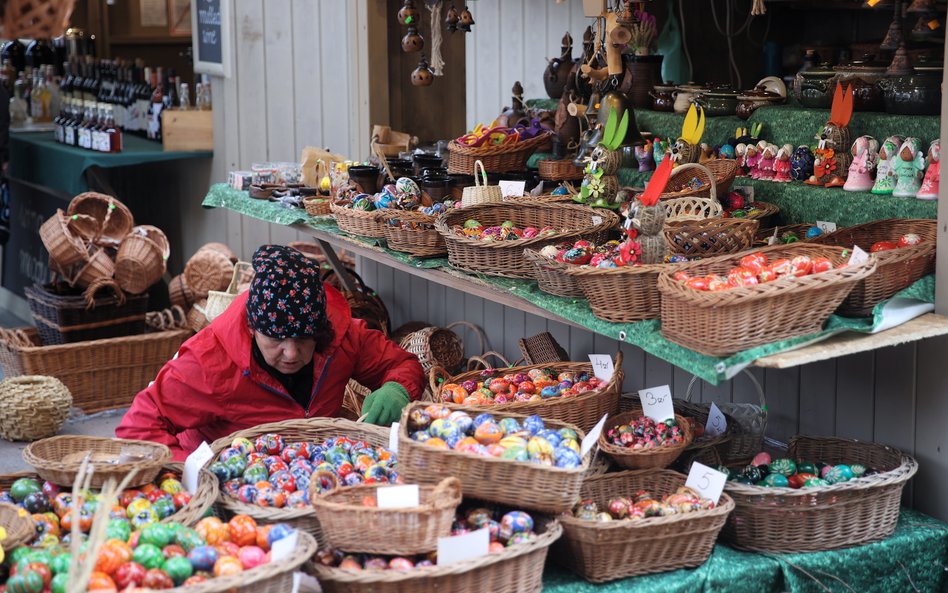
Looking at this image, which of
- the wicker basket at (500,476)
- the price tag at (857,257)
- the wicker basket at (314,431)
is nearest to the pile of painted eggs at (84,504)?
the wicker basket at (314,431)

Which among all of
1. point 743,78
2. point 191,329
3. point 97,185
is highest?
point 743,78

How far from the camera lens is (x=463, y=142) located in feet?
13.1

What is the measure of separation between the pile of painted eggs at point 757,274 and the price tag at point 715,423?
0.53 m

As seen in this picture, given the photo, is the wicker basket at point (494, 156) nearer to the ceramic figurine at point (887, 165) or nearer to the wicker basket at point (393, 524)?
the ceramic figurine at point (887, 165)

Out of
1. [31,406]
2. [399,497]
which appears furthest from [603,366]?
[31,406]

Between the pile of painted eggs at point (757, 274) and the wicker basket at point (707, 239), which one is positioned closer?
the pile of painted eggs at point (757, 274)

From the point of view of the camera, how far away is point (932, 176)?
9.41ft

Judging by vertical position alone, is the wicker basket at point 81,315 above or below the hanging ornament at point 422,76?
below

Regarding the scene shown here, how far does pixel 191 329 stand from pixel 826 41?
3295 millimetres

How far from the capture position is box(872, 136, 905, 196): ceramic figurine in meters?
2.97

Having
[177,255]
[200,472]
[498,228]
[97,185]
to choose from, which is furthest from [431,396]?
[177,255]

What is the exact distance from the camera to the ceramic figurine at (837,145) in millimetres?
3145

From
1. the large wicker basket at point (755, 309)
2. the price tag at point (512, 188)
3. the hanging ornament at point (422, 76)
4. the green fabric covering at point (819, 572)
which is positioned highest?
the hanging ornament at point (422, 76)

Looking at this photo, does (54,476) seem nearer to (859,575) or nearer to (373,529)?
(373,529)
